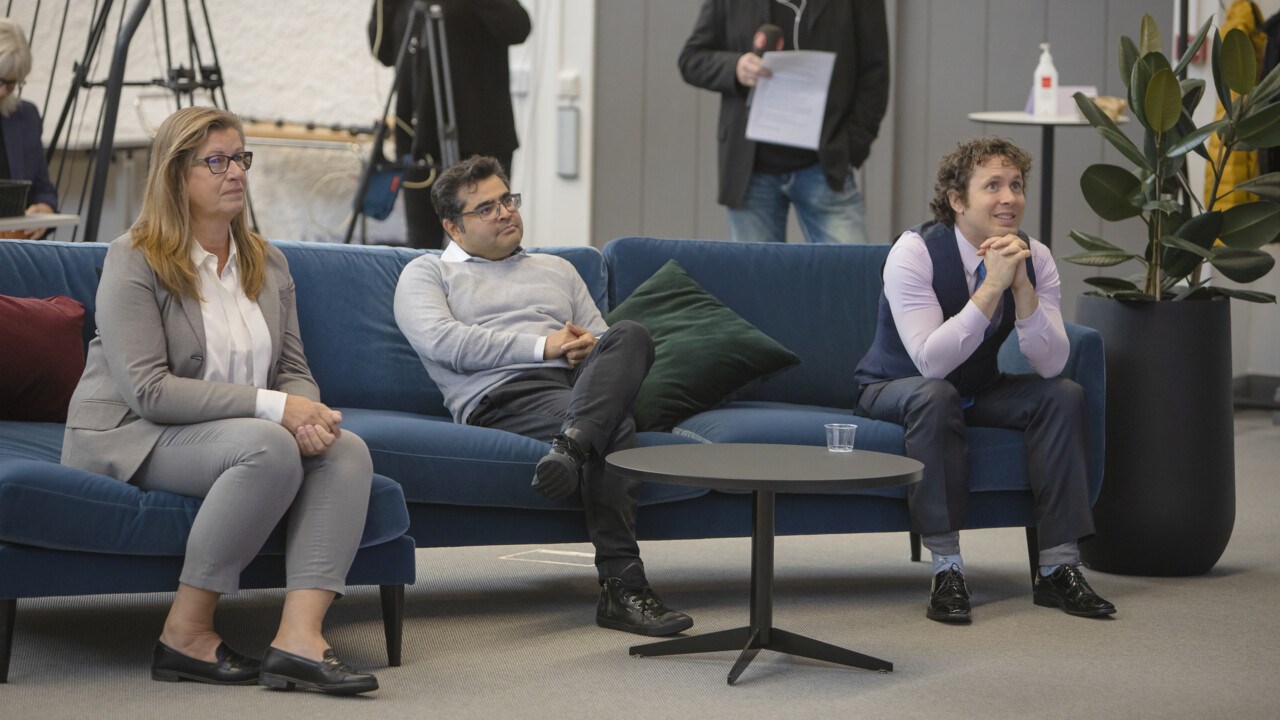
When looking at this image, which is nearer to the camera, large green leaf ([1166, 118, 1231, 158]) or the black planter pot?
large green leaf ([1166, 118, 1231, 158])

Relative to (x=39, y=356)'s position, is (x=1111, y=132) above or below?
above

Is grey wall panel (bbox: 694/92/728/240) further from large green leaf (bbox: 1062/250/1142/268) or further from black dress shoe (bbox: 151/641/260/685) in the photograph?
black dress shoe (bbox: 151/641/260/685)

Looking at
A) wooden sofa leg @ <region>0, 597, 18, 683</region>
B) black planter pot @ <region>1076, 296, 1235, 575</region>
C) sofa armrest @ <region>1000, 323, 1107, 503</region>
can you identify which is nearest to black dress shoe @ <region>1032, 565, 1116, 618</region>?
sofa armrest @ <region>1000, 323, 1107, 503</region>

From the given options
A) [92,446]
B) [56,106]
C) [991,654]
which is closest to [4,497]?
[92,446]

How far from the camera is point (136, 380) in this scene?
242 centimetres

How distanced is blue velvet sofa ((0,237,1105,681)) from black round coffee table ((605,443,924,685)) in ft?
1.16

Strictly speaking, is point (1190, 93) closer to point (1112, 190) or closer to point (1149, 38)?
point (1149, 38)

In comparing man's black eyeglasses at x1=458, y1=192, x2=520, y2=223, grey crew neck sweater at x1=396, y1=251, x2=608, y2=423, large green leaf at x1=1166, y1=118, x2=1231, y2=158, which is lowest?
grey crew neck sweater at x1=396, y1=251, x2=608, y2=423

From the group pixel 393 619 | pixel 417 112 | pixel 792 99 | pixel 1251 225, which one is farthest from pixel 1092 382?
pixel 417 112

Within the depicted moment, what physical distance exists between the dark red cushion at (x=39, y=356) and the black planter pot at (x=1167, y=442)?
2285 mm

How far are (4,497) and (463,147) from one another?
3.01m

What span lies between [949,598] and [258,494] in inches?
55.1

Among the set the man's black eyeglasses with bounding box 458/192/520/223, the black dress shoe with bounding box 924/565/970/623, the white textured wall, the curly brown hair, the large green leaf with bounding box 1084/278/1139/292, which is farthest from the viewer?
the white textured wall

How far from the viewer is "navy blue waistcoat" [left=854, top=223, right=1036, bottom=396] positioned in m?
3.09
